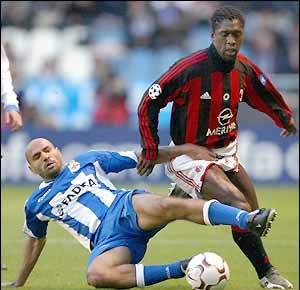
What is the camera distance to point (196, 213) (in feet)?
23.6

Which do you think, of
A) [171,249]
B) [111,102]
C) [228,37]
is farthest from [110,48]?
[228,37]

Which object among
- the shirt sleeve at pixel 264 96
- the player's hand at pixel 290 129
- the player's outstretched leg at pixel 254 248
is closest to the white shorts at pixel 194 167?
the player's outstretched leg at pixel 254 248

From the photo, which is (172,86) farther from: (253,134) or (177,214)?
(253,134)

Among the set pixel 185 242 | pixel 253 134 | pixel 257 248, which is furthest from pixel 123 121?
pixel 257 248

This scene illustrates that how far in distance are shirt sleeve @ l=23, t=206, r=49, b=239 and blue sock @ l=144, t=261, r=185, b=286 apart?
1142mm

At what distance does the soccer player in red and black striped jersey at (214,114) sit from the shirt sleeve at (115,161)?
0.14 meters

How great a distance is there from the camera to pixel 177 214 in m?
7.26

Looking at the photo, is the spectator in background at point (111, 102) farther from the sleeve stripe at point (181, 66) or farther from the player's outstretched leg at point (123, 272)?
the player's outstretched leg at point (123, 272)

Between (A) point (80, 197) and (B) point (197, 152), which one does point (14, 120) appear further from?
(B) point (197, 152)

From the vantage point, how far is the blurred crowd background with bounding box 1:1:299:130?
17.7 metres

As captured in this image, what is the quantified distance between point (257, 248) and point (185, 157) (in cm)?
92

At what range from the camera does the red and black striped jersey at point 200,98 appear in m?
7.92

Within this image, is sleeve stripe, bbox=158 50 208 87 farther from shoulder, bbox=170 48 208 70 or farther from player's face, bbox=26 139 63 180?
player's face, bbox=26 139 63 180

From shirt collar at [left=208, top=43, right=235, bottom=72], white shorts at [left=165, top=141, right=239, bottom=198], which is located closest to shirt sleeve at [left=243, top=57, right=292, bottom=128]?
shirt collar at [left=208, top=43, right=235, bottom=72]
